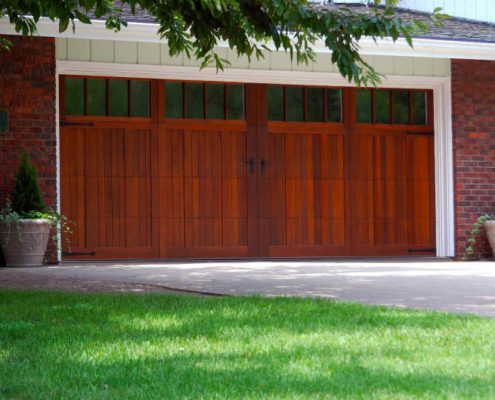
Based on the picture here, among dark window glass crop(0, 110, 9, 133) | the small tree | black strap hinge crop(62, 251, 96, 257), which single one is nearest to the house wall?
dark window glass crop(0, 110, 9, 133)

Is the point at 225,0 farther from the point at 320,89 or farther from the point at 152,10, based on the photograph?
the point at 320,89

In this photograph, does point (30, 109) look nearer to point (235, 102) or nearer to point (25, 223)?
point (25, 223)

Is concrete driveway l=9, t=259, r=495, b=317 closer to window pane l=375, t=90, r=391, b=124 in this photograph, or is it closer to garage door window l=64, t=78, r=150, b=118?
garage door window l=64, t=78, r=150, b=118

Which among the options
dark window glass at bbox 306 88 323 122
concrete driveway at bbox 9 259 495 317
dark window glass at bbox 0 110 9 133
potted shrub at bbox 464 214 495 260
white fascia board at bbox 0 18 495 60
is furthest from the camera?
dark window glass at bbox 306 88 323 122

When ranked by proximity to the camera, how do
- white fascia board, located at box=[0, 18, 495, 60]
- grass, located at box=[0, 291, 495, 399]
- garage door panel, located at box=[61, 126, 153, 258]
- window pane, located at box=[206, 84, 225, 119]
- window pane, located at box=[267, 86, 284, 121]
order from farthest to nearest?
1. window pane, located at box=[267, 86, 284, 121]
2. window pane, located at box=[206, 84, 225, 119]
3. garage door panel, located at box=[61, 126, 153, 258]
4. white fascia board, located at box=[0, 18, 495, 60]
5. grass, located at box=[0, 291, 495, 399]

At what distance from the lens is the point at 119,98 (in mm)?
11438

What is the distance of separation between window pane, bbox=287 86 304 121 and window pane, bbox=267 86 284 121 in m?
0.11

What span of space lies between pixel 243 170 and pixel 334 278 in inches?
147

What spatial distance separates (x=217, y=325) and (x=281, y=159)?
7276 mm

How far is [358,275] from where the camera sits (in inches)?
344

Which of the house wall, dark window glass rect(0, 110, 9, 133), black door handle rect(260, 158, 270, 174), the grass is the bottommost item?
the grass

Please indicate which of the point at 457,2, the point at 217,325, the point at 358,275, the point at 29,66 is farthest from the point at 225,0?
the point at 457,2

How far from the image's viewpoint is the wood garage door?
37.0 ft

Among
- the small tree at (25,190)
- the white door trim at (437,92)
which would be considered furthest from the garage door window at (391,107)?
the small tree at (25,190)
